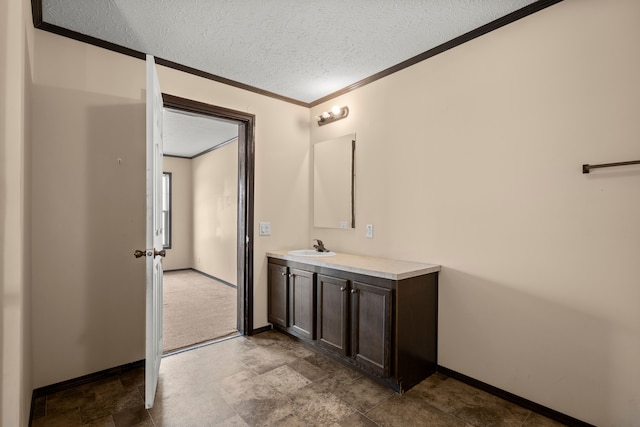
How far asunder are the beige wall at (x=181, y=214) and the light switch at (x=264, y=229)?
4.21 metres

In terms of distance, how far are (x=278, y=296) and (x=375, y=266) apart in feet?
3.98

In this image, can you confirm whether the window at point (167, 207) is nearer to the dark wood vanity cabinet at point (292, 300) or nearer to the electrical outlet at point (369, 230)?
the dark wood vanity cabinet at point (292, 300)

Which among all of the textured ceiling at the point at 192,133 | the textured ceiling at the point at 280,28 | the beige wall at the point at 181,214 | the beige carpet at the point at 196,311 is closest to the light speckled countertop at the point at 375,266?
the beige carpet at the point at 196,311

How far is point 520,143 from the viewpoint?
2.10 metres

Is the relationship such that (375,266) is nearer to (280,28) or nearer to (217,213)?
(280,28)

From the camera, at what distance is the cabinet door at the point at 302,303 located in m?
2.82

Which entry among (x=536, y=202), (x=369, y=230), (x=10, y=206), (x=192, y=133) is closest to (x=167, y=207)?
(x=192, y=133)

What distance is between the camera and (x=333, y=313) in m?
2.64

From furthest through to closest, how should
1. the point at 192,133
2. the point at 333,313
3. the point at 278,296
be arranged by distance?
the point at 192,133
the point at 278,296
the point at 333,313

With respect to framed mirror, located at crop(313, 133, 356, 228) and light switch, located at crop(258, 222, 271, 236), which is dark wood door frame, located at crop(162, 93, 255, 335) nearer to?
light switch, located at crop(258, 222, 271, 236)

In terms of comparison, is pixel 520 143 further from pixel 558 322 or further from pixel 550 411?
pixel 550 411

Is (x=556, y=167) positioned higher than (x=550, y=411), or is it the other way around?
(x=556, y=167)

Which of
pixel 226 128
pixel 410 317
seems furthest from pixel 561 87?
pixel 226 128

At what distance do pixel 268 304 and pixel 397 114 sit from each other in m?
2.22
